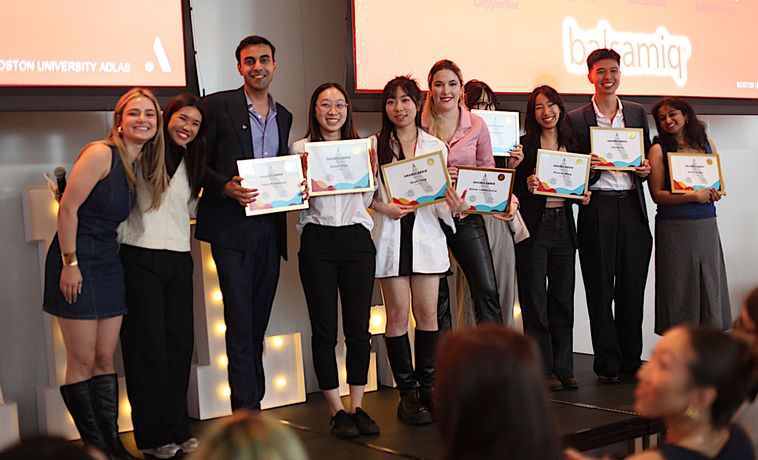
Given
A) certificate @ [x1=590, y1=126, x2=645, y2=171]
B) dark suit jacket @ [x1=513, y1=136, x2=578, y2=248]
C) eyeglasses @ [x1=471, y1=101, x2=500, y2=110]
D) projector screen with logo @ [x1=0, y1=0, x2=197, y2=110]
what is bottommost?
dark suit jacket @ [x1=513, y1=136, x2=578, y2=248]

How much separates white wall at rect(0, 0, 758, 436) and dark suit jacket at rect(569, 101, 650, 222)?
1.20m

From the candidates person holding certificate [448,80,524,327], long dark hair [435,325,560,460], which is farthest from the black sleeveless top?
person holding certificate [448,80,524,327]

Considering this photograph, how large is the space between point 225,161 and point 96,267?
2.33 feet

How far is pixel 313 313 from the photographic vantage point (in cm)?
377

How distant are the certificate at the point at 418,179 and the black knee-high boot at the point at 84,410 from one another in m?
1.43

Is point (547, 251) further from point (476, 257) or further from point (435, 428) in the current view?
point (435, 428)

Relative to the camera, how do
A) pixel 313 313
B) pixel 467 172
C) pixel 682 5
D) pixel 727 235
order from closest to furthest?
pixel 313 313 → pixel 467 172 → pixel 682 5 → pixel 727 235

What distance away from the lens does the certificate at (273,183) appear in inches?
146

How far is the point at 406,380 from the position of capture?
13.1 feet

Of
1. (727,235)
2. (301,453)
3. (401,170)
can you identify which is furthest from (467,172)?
(727,235)

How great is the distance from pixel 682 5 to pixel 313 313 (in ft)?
12.2

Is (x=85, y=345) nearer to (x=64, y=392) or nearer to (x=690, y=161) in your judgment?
(x=64, y=392)

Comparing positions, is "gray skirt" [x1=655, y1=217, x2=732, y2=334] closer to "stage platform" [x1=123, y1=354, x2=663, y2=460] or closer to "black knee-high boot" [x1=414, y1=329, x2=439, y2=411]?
"stage platform" [x1=123, y1=354, x2=663, y2=460]

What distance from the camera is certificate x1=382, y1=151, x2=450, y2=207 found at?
3854 millimetres
